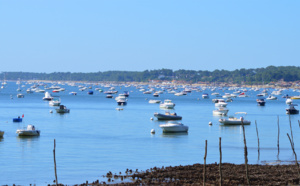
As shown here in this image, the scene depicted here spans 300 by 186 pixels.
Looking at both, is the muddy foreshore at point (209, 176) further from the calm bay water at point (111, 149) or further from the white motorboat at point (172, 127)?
the white motorboat at point (172, 127)

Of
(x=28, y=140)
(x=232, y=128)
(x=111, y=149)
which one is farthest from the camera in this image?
(x=232, y=128)

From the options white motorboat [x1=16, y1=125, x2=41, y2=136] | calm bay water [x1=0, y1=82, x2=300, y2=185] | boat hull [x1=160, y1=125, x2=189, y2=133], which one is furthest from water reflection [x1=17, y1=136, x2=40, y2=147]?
boat hull [x1=160, y1=125, x2=189, y2=133]

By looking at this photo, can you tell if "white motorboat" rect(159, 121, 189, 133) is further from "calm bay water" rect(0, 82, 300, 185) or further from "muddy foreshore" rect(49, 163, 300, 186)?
"muddy foreshore" rect(49, 163, 300, 186)

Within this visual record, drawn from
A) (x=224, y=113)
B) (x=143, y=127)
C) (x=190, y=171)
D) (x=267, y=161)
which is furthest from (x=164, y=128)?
(x=224, y=113)

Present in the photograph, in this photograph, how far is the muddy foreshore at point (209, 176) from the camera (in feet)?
124

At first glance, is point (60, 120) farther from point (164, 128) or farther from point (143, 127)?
point (164, 128)

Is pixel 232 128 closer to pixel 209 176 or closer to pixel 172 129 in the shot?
pixel 172 129

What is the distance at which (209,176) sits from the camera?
39312 mm

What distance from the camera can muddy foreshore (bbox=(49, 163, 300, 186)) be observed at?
37.7 meters

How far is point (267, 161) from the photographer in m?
52.0

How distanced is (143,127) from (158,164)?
4118 cm

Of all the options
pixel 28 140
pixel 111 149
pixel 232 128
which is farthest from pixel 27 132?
pixel 232 128

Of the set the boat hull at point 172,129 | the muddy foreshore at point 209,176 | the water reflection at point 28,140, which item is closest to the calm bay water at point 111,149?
the water reflection at point 28,140

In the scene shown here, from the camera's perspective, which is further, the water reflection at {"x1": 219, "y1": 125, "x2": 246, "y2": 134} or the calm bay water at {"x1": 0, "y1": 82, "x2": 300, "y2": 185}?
the water reflection at {"x1": 219, "y1": 125, "x2": 246, "y2": 134}
